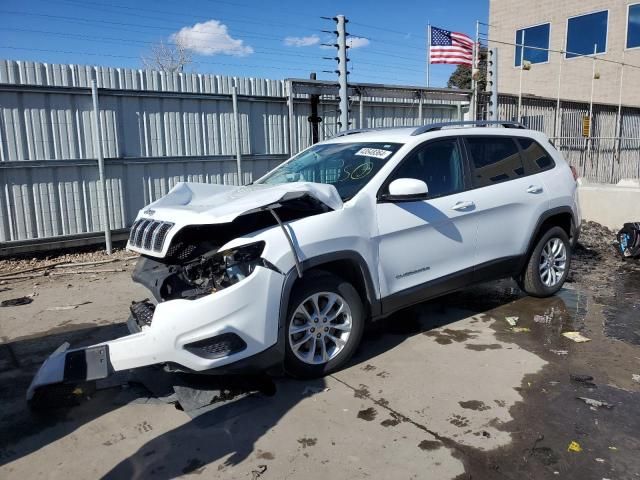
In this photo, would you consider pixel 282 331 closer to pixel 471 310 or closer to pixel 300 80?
pixel 471 310

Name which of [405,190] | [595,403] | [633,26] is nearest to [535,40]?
[633,26]

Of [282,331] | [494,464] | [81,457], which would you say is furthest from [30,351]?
[494,464]

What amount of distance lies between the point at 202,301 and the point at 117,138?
19.4 feet

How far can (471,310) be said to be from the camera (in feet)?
18.6

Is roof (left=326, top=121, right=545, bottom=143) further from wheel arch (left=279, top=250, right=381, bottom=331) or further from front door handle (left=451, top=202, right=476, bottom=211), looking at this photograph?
wheel arch (left=279, top=250, right=381, bottom=331)

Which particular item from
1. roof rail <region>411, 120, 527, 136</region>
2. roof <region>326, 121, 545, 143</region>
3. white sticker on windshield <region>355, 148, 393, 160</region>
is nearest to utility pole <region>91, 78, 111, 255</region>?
roof <region>326, 121, 545, 143</region>

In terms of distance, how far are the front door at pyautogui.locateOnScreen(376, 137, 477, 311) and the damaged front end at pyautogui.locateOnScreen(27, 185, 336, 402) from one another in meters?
0.71

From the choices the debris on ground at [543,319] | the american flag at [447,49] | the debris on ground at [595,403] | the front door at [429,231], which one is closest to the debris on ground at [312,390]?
the front door at [429,231]

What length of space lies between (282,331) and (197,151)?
618 cm

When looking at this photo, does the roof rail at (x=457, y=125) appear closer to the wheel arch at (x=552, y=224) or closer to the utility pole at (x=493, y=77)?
the wheel arch at (x=552, y=224)

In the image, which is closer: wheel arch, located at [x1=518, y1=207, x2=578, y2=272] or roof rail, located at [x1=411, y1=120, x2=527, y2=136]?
roof rail, located at [x1=411, y1=120, x2=527, y2=136]

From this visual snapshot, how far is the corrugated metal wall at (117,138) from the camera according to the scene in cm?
762

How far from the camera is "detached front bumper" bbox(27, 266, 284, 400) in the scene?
10.9 feet

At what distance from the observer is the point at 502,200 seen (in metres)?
5.15
